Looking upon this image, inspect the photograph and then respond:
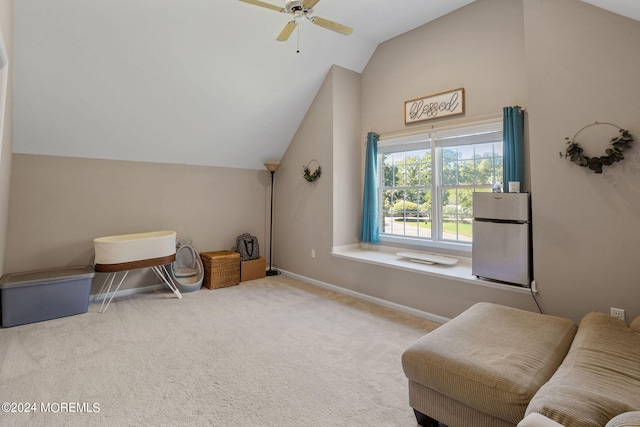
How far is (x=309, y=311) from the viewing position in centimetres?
351

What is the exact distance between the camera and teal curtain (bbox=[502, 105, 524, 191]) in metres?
2.92

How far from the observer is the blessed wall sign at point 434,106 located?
347 centimetres

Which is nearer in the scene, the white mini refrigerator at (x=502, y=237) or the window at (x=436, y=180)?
the white mini refrigerator at (x=502, y=237)

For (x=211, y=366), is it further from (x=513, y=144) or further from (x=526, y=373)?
(x=513, y=144)

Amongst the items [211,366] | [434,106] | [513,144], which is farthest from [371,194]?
[211,366]

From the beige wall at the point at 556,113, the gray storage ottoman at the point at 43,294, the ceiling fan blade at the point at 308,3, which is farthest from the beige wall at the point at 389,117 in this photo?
the gray storage ottoman at the point at 43,294

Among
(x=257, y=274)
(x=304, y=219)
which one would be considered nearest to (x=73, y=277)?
(x=257, y=274)

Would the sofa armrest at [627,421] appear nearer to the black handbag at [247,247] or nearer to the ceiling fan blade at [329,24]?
the ceiling fan blade at [329,24]

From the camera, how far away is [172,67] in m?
3.43

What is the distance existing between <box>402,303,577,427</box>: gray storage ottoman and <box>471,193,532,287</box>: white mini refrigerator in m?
0.70

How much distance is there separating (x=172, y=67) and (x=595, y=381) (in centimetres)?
424

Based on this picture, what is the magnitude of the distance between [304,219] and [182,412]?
10.5 feet

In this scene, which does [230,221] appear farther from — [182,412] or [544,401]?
[544,401]

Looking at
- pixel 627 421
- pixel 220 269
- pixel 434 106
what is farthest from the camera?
pixel 220 269
